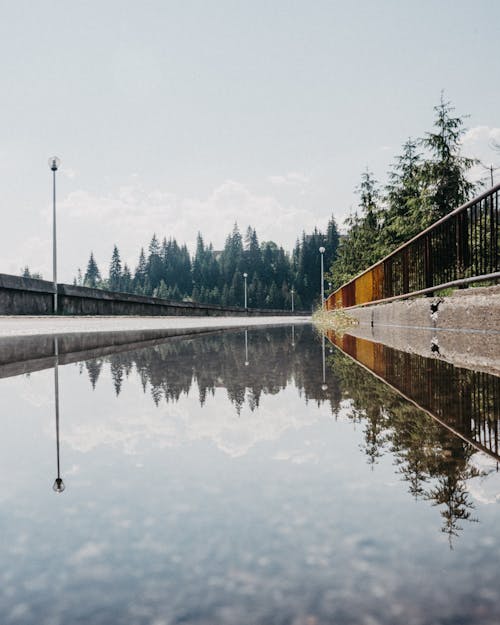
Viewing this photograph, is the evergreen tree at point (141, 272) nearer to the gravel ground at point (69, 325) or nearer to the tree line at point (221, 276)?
the tree line at point (221, 276)

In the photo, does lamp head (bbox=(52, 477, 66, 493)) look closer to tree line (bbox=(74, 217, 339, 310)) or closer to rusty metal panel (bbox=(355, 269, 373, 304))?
rusty metal panel (bbox=(355, 269, 373, 304))

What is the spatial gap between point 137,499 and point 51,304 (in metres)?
18.8

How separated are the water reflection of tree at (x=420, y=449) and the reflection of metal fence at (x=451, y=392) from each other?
9cm

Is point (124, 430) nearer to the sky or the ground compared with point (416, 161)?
nearer to the ground

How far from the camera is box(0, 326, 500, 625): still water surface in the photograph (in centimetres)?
112

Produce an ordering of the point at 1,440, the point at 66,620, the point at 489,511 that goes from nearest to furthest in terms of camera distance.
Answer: the point at 66,620, the point at 489,511, the point at 1,440

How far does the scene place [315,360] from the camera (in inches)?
249

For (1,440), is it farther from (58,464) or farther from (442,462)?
(442,462)

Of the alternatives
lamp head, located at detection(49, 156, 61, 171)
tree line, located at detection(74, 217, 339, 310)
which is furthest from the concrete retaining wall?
tree line, located at detection(74, 217, 339, 310)

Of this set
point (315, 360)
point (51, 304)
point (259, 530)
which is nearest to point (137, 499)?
point (259, 530)

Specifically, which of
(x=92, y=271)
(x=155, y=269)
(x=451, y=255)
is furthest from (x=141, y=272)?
(x=451, y=255)

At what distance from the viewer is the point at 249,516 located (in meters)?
1.59

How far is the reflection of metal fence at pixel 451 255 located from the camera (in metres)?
7.75

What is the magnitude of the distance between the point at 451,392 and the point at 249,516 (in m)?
2.52
